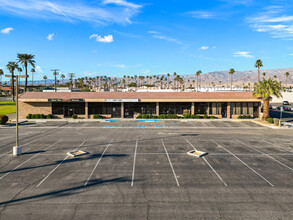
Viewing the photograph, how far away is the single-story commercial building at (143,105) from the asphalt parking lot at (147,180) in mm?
19000

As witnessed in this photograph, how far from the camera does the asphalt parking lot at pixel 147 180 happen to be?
10961 mm

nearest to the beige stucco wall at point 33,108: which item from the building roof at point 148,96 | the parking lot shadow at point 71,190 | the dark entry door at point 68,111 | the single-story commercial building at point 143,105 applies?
the single-story commercial building at point 143,105

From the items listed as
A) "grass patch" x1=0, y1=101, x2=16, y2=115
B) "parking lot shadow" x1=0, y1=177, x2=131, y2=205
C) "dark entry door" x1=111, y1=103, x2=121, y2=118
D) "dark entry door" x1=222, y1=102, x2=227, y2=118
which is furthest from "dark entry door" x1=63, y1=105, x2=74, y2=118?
"dark entry door" x1=222, y1=102, x2=227, y2=118

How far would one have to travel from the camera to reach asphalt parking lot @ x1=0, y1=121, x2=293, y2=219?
11.0 metres

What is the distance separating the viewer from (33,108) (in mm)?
43906

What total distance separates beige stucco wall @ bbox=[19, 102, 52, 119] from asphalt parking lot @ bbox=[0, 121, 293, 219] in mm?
20354

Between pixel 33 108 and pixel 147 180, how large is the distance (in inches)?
1524

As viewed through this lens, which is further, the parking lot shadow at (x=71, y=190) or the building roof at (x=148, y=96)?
the building roof at (x=148, y=96)

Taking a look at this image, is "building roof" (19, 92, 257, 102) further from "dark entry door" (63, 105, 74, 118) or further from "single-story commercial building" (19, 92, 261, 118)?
"dark entry door" (63, 105, 74, 118)

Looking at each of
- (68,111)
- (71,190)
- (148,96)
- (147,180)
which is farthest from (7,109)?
(147,180)

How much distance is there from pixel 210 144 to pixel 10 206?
1984cm

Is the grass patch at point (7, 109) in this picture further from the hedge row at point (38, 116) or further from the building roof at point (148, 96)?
the building roof at point (148, 96)

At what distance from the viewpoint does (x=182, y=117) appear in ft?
144

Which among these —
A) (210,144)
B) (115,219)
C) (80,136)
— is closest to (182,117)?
(210,144)
